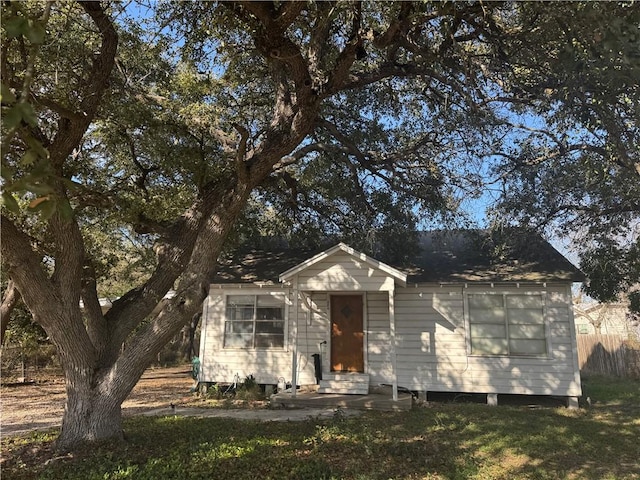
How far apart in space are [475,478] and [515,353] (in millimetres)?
6045

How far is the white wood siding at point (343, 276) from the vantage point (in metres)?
10.9

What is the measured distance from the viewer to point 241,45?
834 cm

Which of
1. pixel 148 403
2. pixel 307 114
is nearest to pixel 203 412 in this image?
pixel 148 403

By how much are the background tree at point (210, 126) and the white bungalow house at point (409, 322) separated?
174 cm

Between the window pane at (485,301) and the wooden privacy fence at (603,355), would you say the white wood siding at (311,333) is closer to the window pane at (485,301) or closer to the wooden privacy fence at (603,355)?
the window pane at (485,301)

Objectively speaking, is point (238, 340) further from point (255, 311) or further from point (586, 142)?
point (586, 142)

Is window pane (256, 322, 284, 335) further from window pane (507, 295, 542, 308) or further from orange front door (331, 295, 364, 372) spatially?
window pane (507, 295, 542, 308)

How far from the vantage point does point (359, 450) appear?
6.47 meters

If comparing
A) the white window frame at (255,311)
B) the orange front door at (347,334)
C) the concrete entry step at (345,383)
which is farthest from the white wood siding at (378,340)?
the white window frame at (255,311)

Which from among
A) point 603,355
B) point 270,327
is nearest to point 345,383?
point 270,327

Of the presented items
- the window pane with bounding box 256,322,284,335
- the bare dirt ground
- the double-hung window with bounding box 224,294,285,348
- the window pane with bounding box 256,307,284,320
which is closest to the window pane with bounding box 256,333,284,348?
the double-hung window with bounding box 224,294,285,348

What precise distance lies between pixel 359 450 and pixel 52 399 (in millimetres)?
10511

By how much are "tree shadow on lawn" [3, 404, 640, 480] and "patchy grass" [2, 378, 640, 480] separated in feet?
0.05

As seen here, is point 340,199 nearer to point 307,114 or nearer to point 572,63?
point 307,114
